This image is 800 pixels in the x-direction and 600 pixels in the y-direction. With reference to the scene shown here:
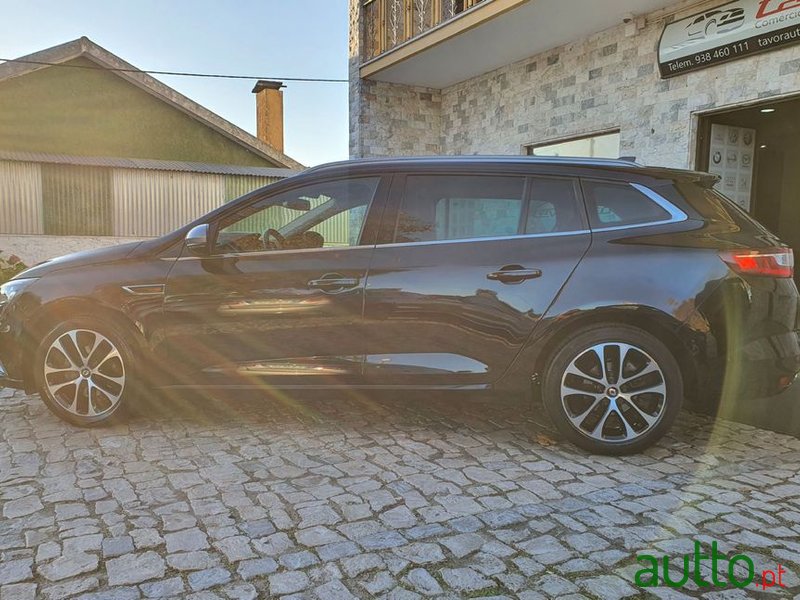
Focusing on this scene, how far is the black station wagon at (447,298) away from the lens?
3.51m

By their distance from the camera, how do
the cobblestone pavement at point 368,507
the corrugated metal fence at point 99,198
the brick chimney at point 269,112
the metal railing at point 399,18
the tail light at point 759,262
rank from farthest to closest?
the brick chimney at point 269,112, the corrugated metal fence at point 99,198, the metal railing at point 399,18, the tail light at point 759,262, the cobblestone pavement at point 368,507

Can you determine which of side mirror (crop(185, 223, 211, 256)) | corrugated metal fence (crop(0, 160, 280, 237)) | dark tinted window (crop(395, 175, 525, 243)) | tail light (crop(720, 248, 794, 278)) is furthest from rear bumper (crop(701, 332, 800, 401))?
corrugated metal fence (crop(0, 160, 280, 237))

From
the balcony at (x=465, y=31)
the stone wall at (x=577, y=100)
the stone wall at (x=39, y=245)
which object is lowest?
the stone wall at (x=39, y=245)

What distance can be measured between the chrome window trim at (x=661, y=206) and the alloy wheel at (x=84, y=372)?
307cm

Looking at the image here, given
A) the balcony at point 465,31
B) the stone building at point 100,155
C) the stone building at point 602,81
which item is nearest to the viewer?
the stone building at point 602,81

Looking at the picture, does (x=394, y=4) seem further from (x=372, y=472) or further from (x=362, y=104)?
(x=372, y=472)

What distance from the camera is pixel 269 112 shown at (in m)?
23.3

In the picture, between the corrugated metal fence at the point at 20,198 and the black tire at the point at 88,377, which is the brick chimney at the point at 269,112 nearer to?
the corrugated metal fence at the point at 20,198

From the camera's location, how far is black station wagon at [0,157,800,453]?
11.5 feet

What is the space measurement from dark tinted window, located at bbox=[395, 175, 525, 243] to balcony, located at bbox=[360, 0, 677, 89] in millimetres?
5398

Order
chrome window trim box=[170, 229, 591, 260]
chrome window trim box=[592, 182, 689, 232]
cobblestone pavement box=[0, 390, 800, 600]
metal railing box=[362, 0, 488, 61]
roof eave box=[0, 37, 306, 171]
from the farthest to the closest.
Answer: roof eave box=[0, 37, 306, 171], metal railing box=[362, 0, 488, 61], chrome window trim box=[170, 229, 591, 260], chrome window trim box=[592, 182, 689, 232], cobblestone pavement box=[0, 390, 800, 600]

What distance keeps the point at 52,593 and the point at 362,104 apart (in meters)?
11.2

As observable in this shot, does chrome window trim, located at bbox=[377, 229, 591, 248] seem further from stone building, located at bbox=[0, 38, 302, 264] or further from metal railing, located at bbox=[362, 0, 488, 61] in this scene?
stone building, located at bbox=[0, 38, 302, 264]

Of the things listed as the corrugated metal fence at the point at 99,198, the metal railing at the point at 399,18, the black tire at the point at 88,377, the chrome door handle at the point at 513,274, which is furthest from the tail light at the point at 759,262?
the corrugated metal fence at the point at 99,198
